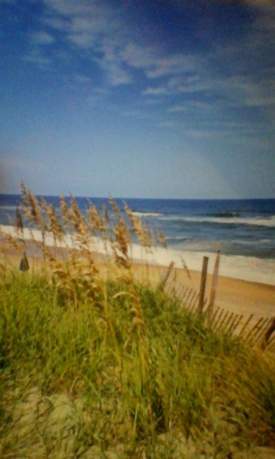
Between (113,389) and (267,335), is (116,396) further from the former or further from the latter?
(267,335)

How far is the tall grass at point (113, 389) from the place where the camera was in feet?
4.79

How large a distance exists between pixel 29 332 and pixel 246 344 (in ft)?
4.66

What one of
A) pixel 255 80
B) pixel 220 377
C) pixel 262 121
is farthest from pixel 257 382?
pixel 255 80

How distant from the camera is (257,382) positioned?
5.49 ft

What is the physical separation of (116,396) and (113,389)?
0.13 ft

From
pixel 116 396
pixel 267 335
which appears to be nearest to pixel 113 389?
pixel 116 396

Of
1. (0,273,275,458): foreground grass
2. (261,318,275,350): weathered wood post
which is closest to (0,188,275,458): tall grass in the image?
(0,273,275,458): foreground grass

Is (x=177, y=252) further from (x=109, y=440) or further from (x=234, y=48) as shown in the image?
(x=109, y=440)

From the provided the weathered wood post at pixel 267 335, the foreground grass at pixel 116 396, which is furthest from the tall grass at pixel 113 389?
the weathered wood post at pixel 267 335

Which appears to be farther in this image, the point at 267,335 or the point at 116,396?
the point at 267,335

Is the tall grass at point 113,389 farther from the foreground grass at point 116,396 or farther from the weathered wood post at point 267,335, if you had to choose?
the weathered wood post at point 267,335

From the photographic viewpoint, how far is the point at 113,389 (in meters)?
1.73

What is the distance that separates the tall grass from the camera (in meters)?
1.46

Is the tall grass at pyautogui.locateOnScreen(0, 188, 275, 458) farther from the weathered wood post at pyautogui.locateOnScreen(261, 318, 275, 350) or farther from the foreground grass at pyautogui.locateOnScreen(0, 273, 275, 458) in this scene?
the weathered wood post at pyautogui.locateOnScreen(261, 318, 275, 350)
